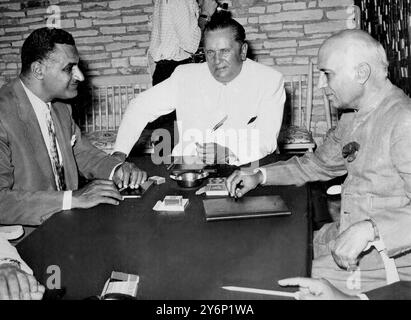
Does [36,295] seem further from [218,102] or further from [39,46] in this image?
[218,102]

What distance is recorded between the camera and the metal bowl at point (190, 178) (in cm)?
227

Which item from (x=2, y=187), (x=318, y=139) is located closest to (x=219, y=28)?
(x=2, y=187)

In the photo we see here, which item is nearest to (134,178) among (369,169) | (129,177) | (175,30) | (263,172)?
(129,177)

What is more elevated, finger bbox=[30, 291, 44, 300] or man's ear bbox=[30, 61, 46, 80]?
man's ear bbox=[30, 61, 46, 80]

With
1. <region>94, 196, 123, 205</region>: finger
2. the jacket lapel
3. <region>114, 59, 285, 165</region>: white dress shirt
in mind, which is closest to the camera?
<region>94, 196, 123, 205</region>: finger

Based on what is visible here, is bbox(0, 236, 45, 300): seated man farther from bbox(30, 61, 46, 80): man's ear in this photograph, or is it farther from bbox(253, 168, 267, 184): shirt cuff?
bbox(30, 61, 46, 80): man's ear

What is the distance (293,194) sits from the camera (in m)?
2.12

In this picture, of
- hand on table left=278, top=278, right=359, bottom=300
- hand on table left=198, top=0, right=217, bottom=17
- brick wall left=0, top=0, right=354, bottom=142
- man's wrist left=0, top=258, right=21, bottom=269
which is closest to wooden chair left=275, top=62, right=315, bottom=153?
brick wall left=0, top=0, right=354, bottom=142

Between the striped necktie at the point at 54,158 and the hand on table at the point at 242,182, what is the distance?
107 cm

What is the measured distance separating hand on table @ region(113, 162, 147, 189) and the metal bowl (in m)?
0.17

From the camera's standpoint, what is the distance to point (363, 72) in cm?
184

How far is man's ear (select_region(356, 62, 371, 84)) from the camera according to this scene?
6.00 ft

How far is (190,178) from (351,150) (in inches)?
33.5
